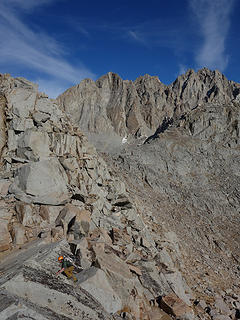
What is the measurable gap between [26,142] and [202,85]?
124018 millimetres

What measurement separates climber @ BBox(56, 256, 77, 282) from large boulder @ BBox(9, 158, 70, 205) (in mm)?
4304

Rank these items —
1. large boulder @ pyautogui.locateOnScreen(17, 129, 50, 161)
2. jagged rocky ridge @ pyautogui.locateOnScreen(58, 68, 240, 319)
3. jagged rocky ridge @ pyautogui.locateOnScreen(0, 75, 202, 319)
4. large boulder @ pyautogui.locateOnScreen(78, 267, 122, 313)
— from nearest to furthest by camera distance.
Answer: jagged rocky ridge @ pyautogui.locateOnScreen(0, 75, 202, 319) → large boulder @ pyautogui.locateOnScreen(78, 267, 122, 313) → large boulder @ pyautogui.locateOnScreen(17, 129, 50, 161) → jagged rocky ridge @ pyautogui.locateOnScreen(58, 68, 240, 319)

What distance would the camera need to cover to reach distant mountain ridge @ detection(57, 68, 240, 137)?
289 feet

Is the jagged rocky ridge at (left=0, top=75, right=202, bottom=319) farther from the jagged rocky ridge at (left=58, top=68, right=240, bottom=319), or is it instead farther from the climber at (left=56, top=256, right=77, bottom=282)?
the jagged rocky ridge at (left=58, top=68, right=240, bottom=319)

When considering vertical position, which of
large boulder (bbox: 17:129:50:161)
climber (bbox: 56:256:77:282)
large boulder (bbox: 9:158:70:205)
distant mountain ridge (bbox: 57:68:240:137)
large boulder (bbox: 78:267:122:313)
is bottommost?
large boulder (bbox: 78:267:122:313)

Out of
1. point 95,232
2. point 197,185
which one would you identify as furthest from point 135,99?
point 95,232

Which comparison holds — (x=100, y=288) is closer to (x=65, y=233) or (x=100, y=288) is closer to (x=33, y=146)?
(x=65, y=233)

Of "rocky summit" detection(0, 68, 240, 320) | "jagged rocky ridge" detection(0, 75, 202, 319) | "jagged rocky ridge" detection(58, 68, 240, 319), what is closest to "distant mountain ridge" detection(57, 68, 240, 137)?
"jagged rocky ridge" detection(58, 68, 240, 319)

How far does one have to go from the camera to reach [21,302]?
17.3 feet

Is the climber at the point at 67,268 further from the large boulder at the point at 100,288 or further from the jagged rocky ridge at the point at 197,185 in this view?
→ the jagged rocky ridge at the point at 197,185

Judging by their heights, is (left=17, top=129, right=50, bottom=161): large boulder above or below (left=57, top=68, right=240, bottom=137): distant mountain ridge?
below

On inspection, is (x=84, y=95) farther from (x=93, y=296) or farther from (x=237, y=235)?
(x=93, y=296)

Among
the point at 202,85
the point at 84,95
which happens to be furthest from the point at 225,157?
the point at 202,85

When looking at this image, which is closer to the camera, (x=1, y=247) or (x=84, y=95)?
(x=1, y=247)
